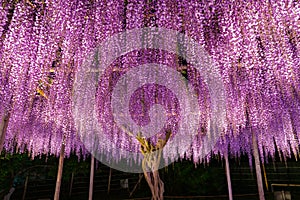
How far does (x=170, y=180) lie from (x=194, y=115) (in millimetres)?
5561

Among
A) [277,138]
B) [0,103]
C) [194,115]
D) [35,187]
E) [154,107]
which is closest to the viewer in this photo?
[0,103]

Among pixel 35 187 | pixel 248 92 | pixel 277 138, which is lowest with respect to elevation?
pixel 35 187

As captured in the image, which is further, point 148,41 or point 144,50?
point 144,50

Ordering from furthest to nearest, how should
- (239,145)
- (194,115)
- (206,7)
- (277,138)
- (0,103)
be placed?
(239,145)
(277,138)
(194,115)
(0,103)
(206,7)

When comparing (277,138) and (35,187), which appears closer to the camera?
(277,138)

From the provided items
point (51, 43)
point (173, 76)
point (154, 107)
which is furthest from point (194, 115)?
point (51, 43)

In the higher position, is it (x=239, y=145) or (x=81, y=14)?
(x=81, y=14)

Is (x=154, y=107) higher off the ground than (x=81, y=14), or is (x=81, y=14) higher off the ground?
(x=81, y=14)

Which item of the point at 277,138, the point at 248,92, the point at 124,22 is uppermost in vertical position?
the point at 124,22

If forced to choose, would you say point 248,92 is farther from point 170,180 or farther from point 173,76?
point 170,180

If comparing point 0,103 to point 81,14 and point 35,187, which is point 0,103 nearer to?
point 81,14

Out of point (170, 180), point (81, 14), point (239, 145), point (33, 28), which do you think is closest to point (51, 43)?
point (33, 28)

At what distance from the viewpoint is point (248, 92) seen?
4426mm

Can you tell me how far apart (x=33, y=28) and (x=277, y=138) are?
22.2 ft
